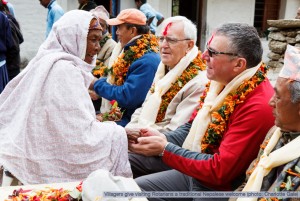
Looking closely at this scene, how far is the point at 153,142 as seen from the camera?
2.91m

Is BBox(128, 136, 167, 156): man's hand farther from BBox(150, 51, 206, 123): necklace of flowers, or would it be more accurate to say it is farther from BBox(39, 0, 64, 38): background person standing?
BBox(39, 0, 64, 38): background person standing

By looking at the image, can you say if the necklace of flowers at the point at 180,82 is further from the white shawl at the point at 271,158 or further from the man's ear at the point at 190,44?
the white shawl at the point at 271,158

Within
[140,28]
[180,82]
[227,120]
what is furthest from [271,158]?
[140,28]

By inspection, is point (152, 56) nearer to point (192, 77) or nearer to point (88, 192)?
point (192, 77)

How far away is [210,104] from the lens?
297cm

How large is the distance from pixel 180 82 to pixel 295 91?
5.40 ft

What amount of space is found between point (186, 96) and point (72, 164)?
3.96 ft

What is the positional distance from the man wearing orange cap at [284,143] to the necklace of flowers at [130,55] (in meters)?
2.21

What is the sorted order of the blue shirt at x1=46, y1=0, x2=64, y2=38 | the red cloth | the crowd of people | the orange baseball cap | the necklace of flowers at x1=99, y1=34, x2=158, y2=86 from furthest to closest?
the blue shirt at x1=46, y1=0, x2=64, y2=38
the orange baseball cap
the necklace of flowers at x1=99, y1=34, x2=158, y2=86
the red cloth
the crowd of people

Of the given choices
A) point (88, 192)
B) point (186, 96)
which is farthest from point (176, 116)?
point (88, 192)

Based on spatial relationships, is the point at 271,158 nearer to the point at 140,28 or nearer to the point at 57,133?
the point at 57,133

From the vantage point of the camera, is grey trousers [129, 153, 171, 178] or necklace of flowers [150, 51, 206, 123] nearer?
grey trousers [129, 153, 171, 178]

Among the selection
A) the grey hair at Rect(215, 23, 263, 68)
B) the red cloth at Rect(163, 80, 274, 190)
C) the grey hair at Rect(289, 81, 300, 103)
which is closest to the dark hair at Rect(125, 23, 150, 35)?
the grey hair at Rect(215, 23, 263, 68)

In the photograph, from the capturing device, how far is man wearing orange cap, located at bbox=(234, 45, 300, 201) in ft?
7.17
